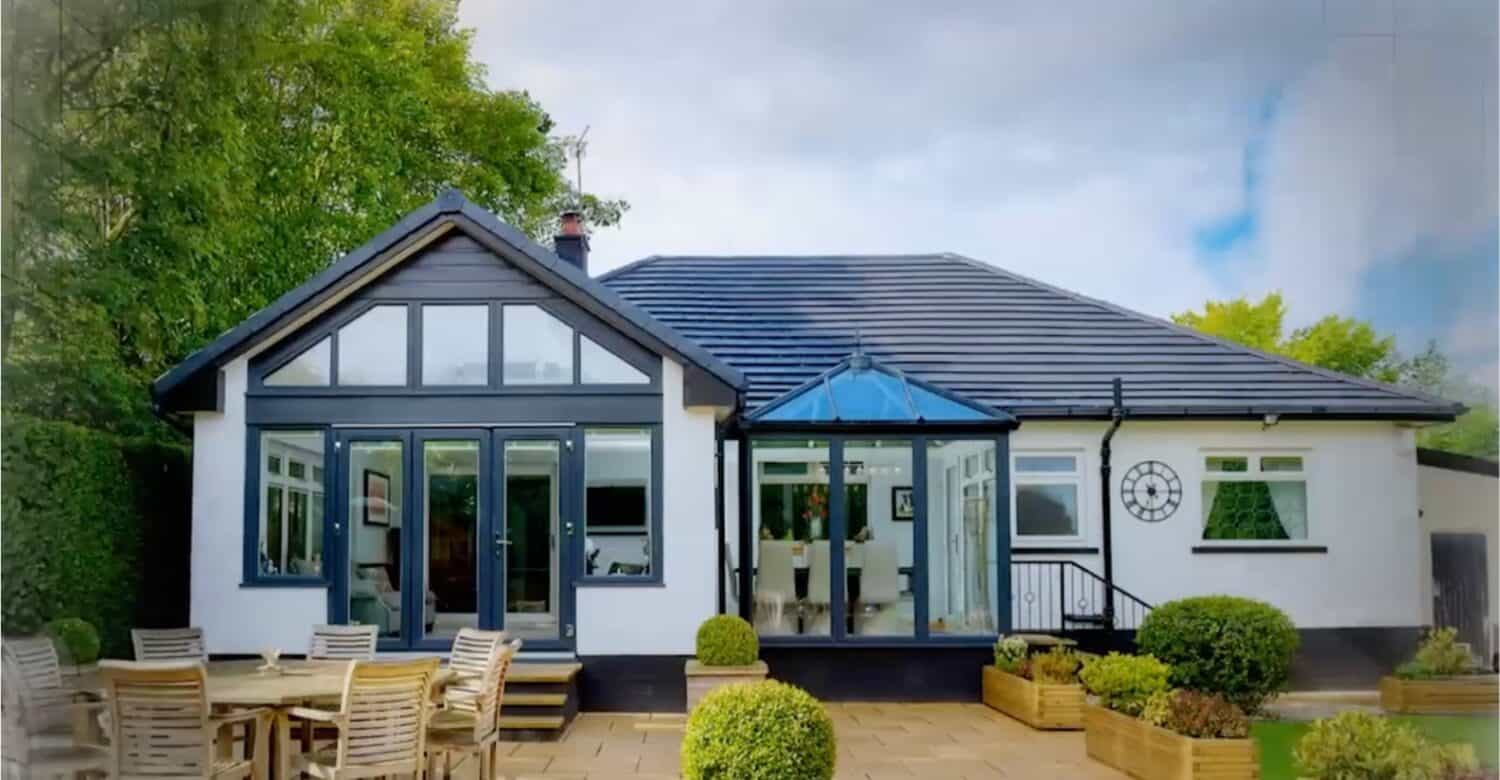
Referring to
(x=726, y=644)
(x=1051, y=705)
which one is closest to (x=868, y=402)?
(x=726, y=644)

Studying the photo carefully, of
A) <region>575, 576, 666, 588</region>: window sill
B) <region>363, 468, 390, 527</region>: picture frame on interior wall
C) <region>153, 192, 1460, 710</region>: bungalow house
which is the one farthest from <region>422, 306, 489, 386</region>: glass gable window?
<region>575, 576, 666, 588</region>: window sill

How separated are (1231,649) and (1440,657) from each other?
2.83m

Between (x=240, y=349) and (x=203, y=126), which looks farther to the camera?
(x=240, y=349)

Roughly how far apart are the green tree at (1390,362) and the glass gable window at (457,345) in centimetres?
542

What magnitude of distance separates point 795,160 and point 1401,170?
194 inches

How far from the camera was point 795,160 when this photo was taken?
9547 mm

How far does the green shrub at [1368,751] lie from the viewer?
222 inches

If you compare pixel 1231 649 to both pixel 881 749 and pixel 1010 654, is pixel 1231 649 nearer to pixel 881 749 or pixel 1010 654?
pixel 1010 654

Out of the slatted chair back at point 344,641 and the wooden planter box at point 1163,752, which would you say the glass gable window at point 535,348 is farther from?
the wooden planter box at point 1163,752

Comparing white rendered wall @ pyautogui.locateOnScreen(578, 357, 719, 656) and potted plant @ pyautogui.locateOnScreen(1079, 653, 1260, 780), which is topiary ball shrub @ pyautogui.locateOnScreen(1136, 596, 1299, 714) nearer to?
potted plant @ pyautogui.locateOnScreen(1079, 653, 1260, 780)

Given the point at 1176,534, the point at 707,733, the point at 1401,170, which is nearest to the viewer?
the point at 1401,170

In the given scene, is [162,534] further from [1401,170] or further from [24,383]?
[1401,170]

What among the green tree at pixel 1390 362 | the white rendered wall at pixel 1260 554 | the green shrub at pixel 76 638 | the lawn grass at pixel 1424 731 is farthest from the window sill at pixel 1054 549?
the green shrub at pixel 76 638

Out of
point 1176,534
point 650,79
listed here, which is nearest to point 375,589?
Result: point 650,79
